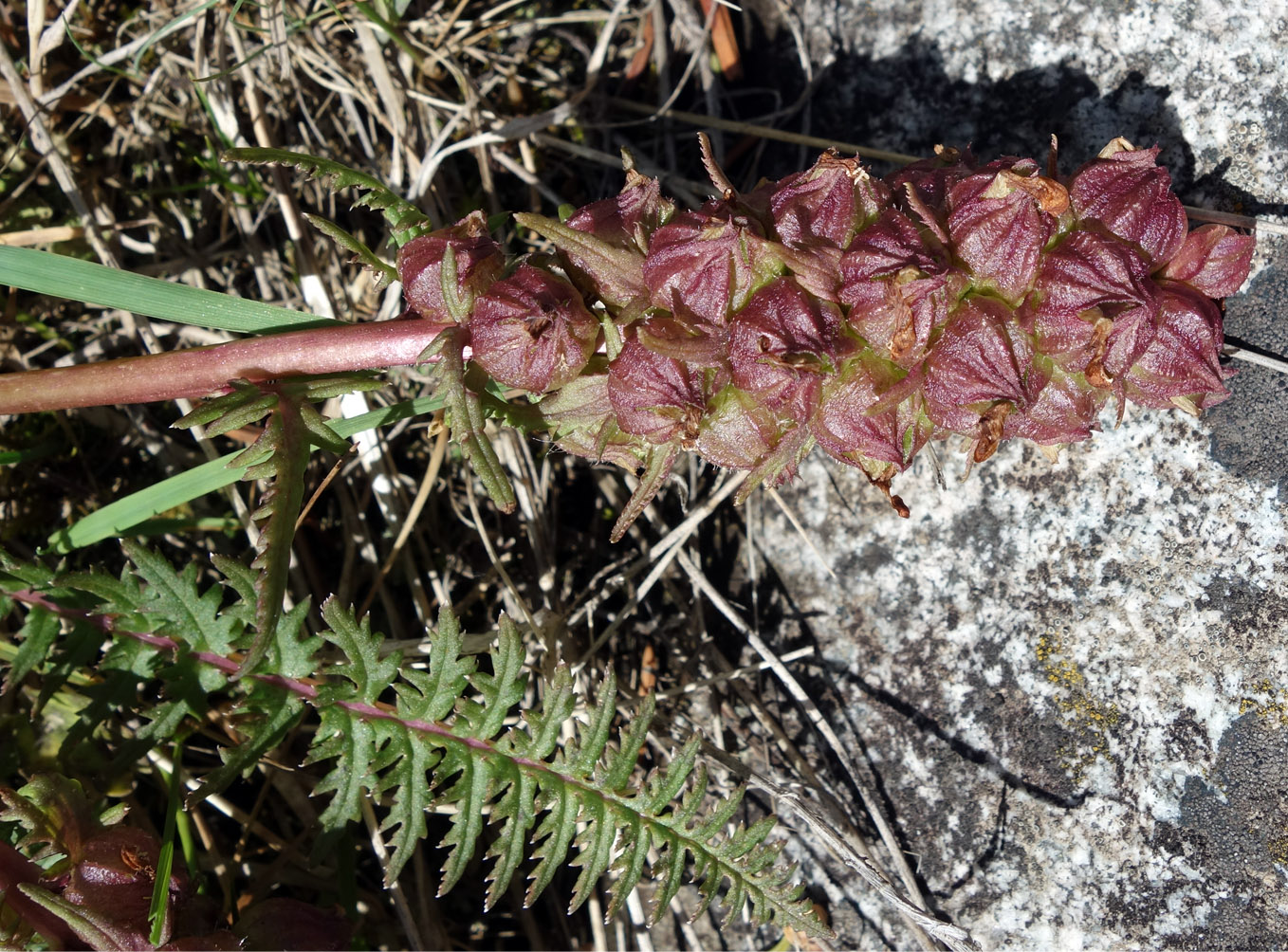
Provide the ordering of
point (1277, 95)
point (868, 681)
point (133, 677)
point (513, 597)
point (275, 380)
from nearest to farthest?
point (275, 380)
point (1277, 95)
point (133, 677)
point (868, 681)
point (513, 597)

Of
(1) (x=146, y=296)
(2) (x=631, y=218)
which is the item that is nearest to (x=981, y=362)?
(2) (x=631, y=218)

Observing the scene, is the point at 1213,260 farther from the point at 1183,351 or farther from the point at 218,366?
the point at 218,366

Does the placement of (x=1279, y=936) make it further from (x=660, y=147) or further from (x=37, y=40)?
(x=37, y=40)

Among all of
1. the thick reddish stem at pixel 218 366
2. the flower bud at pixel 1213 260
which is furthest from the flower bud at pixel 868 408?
the thick reddish stem at pixel 218 366

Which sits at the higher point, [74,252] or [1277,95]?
[1277,95]

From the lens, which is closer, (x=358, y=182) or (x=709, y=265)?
(x=709, y=265)

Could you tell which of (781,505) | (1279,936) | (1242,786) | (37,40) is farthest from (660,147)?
(1279,936)

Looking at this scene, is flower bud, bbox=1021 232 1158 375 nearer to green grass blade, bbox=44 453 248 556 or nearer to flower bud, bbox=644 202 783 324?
flower bud, bbox=644 202 783 324
